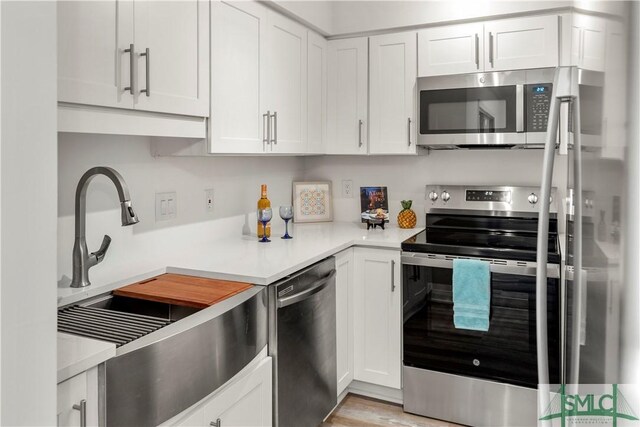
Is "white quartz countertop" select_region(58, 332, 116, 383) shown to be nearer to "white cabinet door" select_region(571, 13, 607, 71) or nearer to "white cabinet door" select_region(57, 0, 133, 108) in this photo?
"white cabinet door" select_region(57, 0, 133, 108)

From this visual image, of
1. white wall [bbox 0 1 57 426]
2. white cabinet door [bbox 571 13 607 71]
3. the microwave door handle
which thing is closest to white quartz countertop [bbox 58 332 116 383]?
white wall [bbox 0 1 57 426]

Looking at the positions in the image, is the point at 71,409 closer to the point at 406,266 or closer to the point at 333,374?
the point at 333,374

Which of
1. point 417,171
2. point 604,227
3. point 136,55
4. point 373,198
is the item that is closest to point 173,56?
point 136,55

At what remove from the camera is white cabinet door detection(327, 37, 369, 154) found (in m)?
3.02

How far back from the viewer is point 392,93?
2943 mm

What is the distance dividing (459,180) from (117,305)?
6.88ft

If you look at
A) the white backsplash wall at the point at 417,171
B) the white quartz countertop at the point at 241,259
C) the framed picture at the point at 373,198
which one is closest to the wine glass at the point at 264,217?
the white quartz countertop at the point at 241,259

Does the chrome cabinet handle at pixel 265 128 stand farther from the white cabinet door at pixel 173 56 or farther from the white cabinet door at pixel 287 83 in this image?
the white cabinet door at pixel 173 56

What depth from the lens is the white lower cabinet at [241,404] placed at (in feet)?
4.79

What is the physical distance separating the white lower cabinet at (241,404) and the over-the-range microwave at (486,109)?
5.32 feet

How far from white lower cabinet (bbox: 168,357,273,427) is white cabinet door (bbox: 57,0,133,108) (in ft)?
3.12

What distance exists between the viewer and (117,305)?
1.77 meters

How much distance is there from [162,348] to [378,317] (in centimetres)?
153

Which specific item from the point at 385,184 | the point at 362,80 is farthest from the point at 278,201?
the point at 362,80
